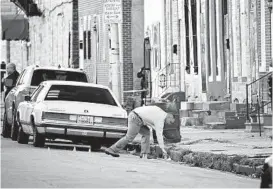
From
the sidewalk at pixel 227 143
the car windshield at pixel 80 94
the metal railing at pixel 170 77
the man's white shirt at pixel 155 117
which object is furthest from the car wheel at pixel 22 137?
the metal railing at pixel 170 77

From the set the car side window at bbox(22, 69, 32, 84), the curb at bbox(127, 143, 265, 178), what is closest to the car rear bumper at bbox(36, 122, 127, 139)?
the curb at bbox(127, 143, 265, 178)

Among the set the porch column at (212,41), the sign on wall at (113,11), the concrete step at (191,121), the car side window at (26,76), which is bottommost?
the concrete step at (191,121)

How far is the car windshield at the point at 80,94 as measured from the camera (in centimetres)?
2209

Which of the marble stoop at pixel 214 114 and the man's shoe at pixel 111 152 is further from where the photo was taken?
the marble stoop at pixel 214 114

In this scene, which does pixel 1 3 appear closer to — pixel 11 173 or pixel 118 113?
pixel 118 113

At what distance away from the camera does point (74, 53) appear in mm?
49188

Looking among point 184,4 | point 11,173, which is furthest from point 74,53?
point 11,173

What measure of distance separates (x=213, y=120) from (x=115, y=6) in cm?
504

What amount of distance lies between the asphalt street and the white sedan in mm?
1689

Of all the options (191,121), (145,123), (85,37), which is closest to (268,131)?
(145,123)

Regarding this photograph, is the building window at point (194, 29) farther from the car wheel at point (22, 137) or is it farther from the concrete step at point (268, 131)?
the car wheel at point (22, 137)

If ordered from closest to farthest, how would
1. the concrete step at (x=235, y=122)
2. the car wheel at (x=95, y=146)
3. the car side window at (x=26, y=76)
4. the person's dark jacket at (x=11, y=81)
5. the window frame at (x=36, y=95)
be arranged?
the car wheel at (x=95, y=146)
the window frame at (x=36, y=95)
the car side window at (x=26, y=76)
the person's dark jacket at (x=11, y=81)
the concrete step at (x=235, y=122)

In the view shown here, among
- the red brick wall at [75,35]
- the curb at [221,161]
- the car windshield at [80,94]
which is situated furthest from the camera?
the red brick wall at [75,35]

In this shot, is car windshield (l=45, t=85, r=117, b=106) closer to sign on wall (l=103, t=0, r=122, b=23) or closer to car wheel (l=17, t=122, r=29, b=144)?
car wheel (l=17, t=122, r=29, b=144)
